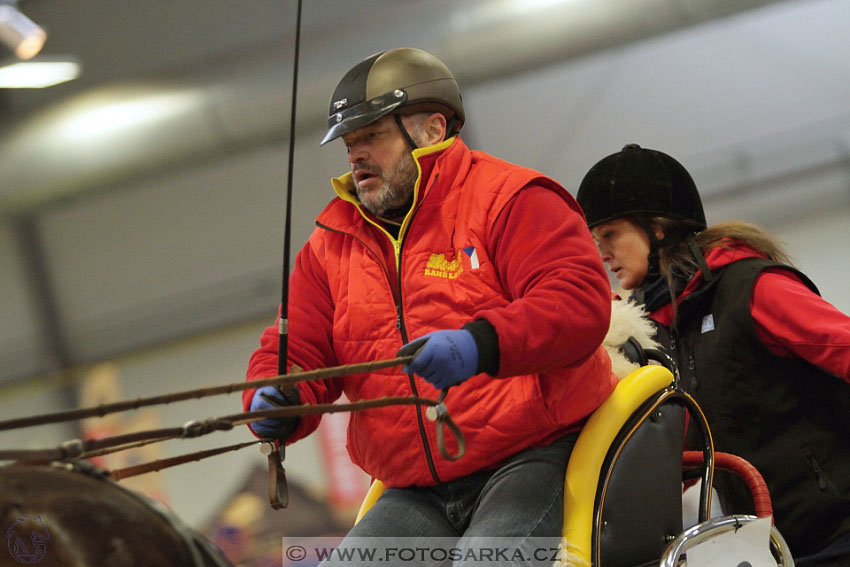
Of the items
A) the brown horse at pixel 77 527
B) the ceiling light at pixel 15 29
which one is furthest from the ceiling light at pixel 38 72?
the brown horse at pixel 77 527

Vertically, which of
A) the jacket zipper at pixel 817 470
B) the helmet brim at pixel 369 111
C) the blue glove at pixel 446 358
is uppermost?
the helmet brim at pixel 369 111

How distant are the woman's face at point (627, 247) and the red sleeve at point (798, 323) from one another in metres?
0.41

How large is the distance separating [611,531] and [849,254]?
366cm

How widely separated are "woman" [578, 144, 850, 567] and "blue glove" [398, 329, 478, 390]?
1006 mm

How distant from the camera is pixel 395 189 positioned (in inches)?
79.8

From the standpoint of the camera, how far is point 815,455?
2320mm

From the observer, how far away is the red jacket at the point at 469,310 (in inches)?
67.3

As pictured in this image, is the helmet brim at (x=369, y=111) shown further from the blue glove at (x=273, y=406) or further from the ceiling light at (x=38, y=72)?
the ceiling light at (x=38, y=72)

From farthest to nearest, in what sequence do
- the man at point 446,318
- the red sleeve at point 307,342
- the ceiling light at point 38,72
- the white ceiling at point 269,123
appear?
the ceiling light at point 38,72, the white ceiling at point 269,123, the red sleeve at point 307,342, the man at point 446,318

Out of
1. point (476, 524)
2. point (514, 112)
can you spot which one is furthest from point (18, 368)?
point (476, 524)

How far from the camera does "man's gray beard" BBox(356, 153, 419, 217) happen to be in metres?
2.03

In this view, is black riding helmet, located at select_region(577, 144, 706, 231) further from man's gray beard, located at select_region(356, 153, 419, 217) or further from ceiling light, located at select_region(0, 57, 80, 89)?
ceiling light, located at select_region(0, 57, 80, 89)

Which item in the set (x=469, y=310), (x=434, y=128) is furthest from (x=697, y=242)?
(x=469, y=310)

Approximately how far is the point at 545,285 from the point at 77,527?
0.88 metres
